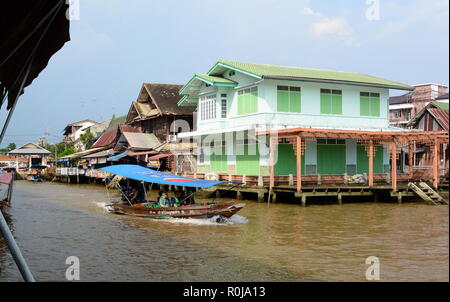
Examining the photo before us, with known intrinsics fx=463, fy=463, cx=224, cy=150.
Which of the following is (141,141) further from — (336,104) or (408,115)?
(408,115)

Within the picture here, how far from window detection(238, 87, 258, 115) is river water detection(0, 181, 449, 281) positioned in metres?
7.83

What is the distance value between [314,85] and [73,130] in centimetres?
6668

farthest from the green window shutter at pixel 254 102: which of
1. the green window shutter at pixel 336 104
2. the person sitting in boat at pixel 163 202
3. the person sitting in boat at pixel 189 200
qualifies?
the person sitting in boat at pixel 163 202

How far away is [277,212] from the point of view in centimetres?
2039

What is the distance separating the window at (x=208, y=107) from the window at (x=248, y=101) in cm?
263

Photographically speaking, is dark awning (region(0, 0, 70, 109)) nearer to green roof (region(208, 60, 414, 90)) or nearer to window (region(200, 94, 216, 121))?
green roof (region(208, 60, 414, 90))

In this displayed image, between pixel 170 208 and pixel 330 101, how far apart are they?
1398cm

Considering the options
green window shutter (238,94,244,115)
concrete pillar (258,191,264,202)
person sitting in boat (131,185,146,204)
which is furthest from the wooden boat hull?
green window shutter (238,94,244,115)

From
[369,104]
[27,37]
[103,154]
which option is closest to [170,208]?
[27,37]

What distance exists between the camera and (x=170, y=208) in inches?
681

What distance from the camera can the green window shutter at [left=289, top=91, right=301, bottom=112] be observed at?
2628 cm
